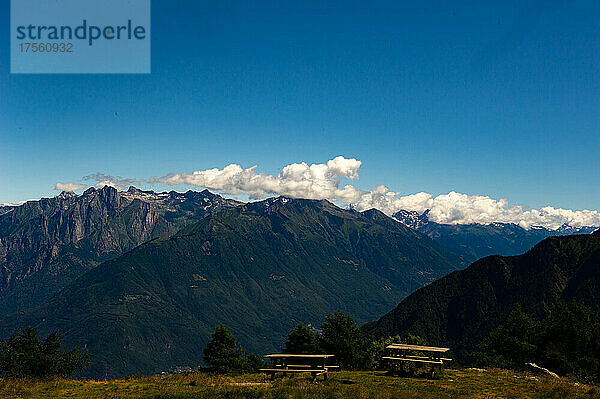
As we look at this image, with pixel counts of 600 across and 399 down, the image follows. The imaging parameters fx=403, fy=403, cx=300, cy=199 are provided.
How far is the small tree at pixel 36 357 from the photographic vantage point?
44.9 meters

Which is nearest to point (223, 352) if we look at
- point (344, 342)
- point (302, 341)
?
point (302, 341)

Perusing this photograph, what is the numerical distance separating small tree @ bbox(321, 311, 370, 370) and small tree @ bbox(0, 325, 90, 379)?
3595cm

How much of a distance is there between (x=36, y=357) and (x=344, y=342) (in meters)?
42.8

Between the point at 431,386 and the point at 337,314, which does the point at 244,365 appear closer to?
the point at 337,314

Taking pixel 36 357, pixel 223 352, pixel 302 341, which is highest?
pixel 36 357

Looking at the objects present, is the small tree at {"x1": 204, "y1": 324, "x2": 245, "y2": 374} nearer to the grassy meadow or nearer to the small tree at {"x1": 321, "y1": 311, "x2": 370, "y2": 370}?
the small tree at {"x1": 321, "y1": 311, "x2": 370, "y2": 370}

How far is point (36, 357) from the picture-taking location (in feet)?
152

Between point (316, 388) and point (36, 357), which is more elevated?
point (316, 388)

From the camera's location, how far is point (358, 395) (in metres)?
23.3

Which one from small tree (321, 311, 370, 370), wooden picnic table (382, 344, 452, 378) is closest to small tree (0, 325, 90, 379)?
wooden picnic table (382, 344, 452, 378)

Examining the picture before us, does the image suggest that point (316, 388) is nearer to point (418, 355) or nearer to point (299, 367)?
point (299, 367)

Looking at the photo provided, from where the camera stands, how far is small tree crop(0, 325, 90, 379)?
44.9 metres

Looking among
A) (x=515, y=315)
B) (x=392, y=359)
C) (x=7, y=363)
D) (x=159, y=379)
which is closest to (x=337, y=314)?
(x=515, y=315)

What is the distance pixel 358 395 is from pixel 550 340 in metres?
49.8
